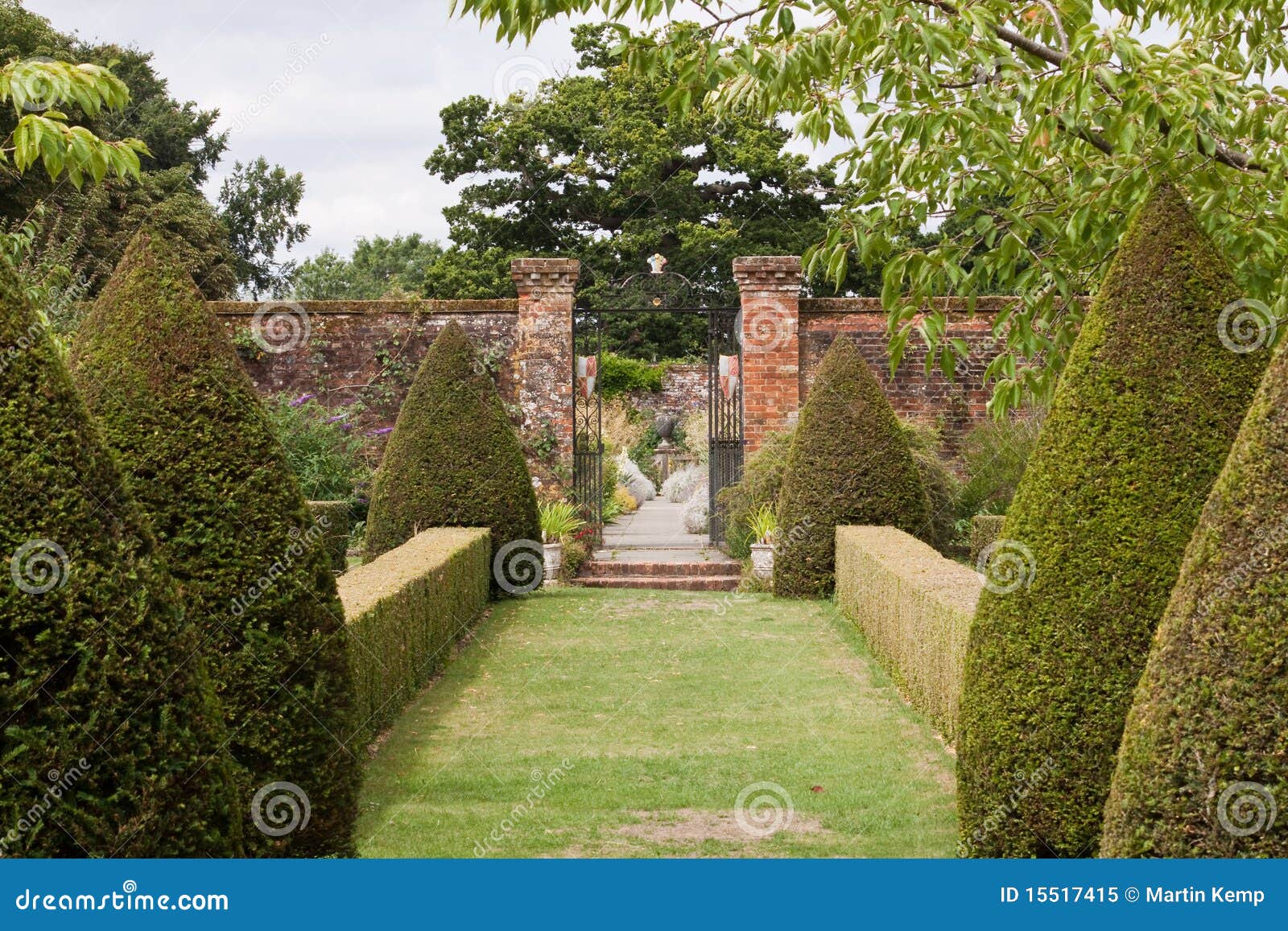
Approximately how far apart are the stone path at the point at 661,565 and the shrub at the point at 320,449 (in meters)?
3.19

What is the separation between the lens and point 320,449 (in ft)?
46.1

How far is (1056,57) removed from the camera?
202 inches

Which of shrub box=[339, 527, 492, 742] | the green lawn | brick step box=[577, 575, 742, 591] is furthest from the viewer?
brick step box=[577, 575, 742, 591]

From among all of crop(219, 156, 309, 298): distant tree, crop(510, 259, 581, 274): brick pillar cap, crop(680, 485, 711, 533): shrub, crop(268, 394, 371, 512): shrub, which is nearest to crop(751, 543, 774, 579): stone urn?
crop(510, 259, 581, 274): brick pillar cap

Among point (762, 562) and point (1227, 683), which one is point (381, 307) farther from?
point (1227, 683)

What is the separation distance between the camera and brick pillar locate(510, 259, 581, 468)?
47.5 feet

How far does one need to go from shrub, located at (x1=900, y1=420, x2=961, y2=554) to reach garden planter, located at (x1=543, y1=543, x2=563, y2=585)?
4083 millimetres

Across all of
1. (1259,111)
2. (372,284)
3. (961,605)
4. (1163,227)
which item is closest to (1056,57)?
(1259,111)

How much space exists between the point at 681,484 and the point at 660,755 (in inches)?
750

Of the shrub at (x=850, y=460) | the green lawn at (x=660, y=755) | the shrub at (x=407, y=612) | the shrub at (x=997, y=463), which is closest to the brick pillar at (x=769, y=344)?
the shrub at (x=997, y=463)

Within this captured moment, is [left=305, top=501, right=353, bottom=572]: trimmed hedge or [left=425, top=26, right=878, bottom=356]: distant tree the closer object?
[left=305, top=501, right=353, bottom=572]: trimmed hedge

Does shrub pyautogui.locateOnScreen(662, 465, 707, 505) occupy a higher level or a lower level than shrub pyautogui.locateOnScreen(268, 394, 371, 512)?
lower

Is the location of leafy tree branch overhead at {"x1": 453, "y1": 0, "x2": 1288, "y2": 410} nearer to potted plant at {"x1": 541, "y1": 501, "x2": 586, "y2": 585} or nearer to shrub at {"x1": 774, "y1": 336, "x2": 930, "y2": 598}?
shrub at {"x1": 774, "y1": 336, "x2": 930, "y2": 598}

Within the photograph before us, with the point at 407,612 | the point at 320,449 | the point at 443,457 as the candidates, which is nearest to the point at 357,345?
the point at 320,449
